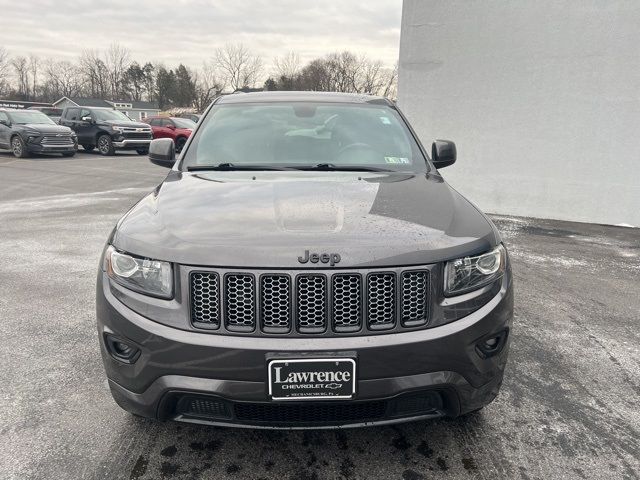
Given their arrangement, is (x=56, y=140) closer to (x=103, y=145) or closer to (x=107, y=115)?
(x=103, y=145)

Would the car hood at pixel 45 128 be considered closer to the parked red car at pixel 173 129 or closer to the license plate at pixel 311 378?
the parked red car at pixel 173 129

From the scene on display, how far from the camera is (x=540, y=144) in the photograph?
841 cm

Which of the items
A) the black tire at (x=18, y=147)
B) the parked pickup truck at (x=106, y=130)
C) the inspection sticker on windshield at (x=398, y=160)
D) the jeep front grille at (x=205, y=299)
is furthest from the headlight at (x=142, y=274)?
the parked pickup truck at (x=106, y=130)

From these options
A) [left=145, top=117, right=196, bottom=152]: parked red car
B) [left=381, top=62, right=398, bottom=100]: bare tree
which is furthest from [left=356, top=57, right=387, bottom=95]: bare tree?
[left=145, top=117, right=196, bottom=152]: parked red car

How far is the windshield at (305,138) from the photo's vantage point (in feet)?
10.2

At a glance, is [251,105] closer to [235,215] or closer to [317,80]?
[235,215]

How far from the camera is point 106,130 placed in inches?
757

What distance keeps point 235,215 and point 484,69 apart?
790cm

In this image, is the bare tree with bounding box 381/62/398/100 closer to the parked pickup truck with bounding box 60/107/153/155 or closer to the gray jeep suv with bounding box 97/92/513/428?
the parked pickup truck with bounding box 60/107/153/155

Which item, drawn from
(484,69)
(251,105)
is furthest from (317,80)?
(251,105)

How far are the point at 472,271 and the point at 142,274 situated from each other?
1.40 meters

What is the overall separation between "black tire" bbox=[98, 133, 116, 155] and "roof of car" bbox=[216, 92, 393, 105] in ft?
57.2

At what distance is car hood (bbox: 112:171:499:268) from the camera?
1877 mm

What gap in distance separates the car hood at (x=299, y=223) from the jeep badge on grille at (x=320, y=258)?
0.05ft
